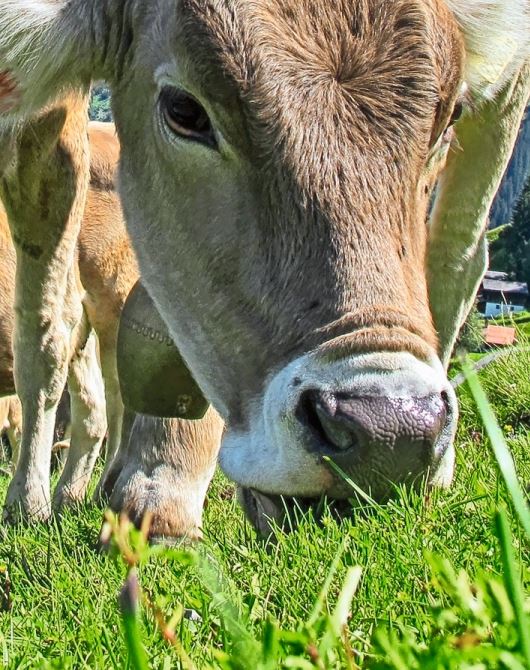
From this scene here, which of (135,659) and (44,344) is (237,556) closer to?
(135,659)

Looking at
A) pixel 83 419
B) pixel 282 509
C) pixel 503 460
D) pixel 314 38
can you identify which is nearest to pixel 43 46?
pixel 314 38

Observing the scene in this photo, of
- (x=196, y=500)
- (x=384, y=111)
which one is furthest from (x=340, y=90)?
(x=196, y=500)

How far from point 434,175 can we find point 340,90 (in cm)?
86

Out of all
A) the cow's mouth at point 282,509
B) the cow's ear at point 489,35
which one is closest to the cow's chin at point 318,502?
the cow's mouth at point 282,509

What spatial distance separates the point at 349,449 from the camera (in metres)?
2.75

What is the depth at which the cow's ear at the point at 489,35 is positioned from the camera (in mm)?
4383

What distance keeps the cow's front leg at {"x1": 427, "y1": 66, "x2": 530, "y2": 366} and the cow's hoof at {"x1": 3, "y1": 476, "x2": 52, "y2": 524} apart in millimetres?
2671

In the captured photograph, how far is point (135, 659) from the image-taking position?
0.88m

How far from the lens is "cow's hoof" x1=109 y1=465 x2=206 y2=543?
4633 millimetres

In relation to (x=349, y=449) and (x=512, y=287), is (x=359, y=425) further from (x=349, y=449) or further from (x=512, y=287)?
(x=512, y=287)

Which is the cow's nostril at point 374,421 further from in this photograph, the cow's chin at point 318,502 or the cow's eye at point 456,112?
the cow's eye at point 456,112

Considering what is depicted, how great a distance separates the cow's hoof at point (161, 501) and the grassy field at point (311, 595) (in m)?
0.62

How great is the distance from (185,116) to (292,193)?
71 cm

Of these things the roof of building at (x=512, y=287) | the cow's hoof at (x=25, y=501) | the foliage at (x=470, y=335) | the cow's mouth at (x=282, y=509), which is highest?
the cow's mouth at (x=282, y=509)
